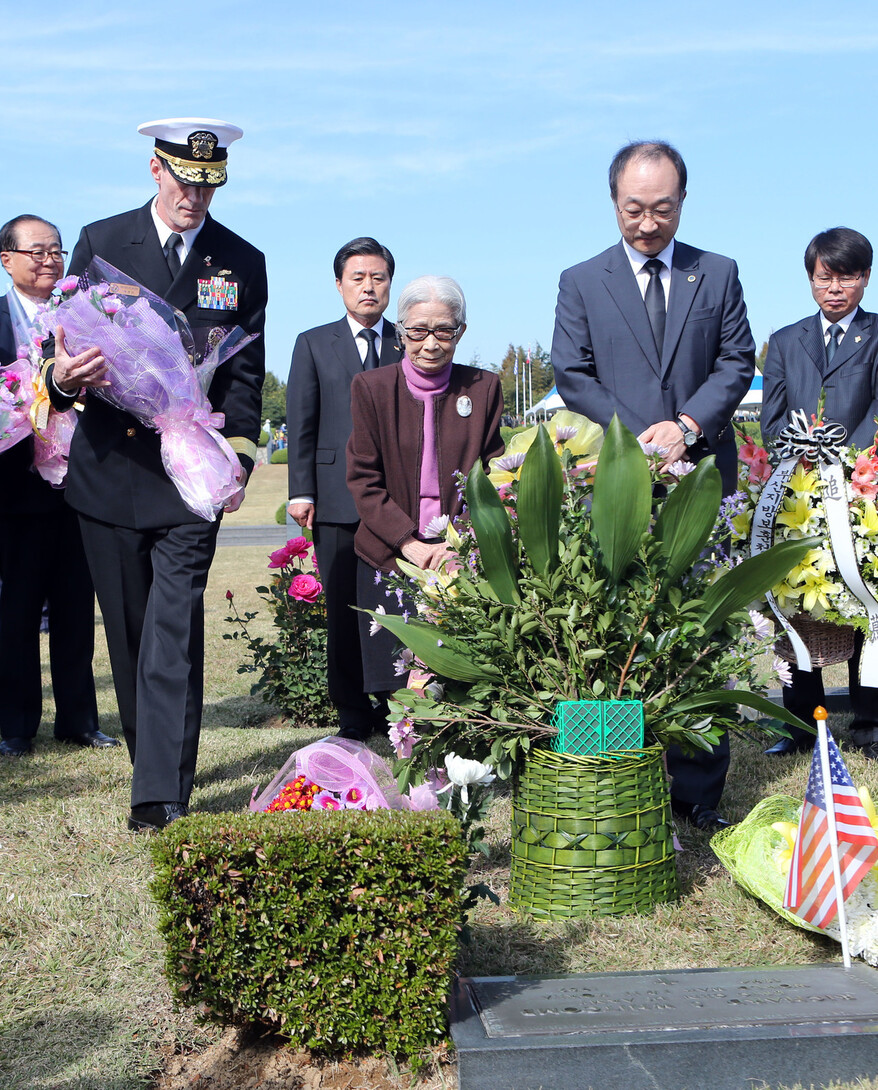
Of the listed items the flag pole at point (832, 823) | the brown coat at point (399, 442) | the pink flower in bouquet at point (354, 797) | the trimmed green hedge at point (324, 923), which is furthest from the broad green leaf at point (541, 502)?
the brown coat at point (399, 442)

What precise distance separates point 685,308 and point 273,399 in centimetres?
8995

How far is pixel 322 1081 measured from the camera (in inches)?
101

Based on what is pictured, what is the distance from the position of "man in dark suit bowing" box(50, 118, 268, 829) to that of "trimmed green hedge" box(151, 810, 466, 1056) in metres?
1.70

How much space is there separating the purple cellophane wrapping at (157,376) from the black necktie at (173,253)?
223 millimetres

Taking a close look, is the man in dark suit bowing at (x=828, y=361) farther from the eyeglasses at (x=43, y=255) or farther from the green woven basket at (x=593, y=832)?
the eyeglasses at (x=43, y=255)

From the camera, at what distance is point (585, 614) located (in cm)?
317

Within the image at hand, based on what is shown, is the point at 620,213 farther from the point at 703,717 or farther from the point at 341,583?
the point at 341,583

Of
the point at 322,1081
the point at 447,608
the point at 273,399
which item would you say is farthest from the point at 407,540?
the point at 273,399

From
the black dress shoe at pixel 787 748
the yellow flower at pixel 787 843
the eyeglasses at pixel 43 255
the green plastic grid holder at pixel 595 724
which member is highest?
the eyeglasses at pixel 43 255

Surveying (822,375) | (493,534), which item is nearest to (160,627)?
(493,534)

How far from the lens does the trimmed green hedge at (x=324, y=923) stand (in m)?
2.49

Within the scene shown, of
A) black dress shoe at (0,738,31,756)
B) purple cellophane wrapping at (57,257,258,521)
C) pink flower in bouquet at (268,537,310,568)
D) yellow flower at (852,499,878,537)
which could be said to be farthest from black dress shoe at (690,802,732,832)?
black dress shoe at (0,738,31,756)

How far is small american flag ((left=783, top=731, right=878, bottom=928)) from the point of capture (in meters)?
2.88

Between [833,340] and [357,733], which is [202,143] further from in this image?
[833,340]
